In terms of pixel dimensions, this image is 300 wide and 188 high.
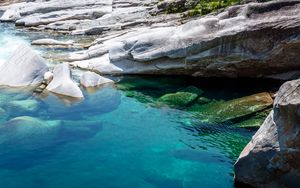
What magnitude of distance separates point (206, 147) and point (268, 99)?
4273mm

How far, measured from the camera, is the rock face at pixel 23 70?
18.2 metres

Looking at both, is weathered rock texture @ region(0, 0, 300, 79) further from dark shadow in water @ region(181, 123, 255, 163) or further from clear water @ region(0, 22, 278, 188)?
dark shadow in water @ region(181, 123, 255, 163)

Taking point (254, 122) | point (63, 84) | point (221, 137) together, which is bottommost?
point (221, 137)

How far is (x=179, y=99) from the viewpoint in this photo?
54.2 feet

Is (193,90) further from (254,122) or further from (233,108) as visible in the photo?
(254,122)

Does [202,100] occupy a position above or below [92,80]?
below

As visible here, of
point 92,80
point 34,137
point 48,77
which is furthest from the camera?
point 48,77

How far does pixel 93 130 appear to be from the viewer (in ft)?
46.3

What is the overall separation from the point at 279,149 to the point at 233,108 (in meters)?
5.90

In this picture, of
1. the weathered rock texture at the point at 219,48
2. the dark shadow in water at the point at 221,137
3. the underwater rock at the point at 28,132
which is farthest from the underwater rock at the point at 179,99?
the underwater rock at the point at 28,132

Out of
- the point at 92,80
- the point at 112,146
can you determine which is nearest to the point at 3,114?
the point at 92,80

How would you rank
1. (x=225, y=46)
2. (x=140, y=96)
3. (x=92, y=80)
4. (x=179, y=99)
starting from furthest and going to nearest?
(x=92, y=80)
(x=140, y=96)
(x=225, y=46)
(x=179, y=99)

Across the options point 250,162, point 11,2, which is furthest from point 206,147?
→ point 11,2

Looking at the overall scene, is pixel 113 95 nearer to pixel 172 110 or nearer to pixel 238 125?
pixel 172 110
